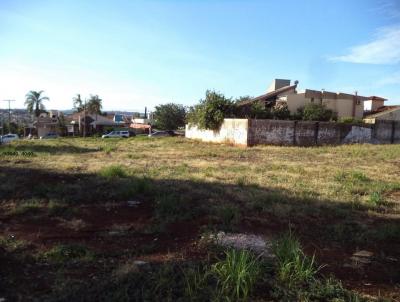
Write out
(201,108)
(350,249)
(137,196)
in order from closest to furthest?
1. (350,249)
2. (137,196)
3. (201,108)

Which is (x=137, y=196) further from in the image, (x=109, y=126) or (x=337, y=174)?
(x=109, y=126)

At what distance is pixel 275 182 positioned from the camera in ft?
33.6

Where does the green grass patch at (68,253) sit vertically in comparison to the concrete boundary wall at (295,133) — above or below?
below

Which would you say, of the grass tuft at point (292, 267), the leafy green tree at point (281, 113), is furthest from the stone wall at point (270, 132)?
the grass tuft at point (292, 267)

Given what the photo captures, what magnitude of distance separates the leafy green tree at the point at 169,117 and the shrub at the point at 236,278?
5911cm

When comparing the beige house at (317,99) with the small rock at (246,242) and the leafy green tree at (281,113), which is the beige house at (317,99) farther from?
the small rock at (246,242)

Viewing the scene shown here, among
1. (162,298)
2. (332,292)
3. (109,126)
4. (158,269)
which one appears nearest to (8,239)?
(158,269)

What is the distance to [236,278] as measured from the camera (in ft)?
11.6

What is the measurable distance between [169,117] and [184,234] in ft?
190

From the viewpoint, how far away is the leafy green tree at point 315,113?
3703cm

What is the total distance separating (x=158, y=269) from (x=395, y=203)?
6.04 m

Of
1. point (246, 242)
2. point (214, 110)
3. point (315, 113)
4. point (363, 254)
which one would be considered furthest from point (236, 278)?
point (315, 113)

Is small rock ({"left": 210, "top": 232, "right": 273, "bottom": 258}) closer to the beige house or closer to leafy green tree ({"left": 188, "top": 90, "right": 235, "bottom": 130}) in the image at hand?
leafy green tree ({"left": 188, "top": 90, "right": 235, "bottom": 130})

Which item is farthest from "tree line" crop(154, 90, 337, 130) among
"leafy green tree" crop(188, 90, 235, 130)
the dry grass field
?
the dry grass field
